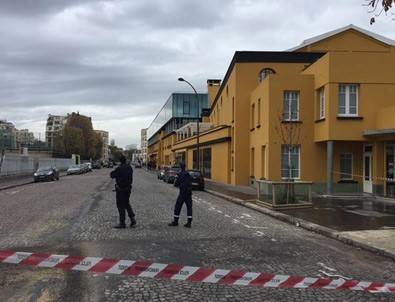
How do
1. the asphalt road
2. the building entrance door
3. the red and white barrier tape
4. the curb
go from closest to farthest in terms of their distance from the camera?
the asphalt road < the red and white barrier tape < the curb < the building entrance door

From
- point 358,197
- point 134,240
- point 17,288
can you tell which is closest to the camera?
point 17,288

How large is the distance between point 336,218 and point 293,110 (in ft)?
44.0

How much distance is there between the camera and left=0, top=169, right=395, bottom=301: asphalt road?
6.26 m

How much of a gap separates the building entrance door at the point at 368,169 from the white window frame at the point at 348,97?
2272mm

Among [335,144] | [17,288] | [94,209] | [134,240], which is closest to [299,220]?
[134,240]

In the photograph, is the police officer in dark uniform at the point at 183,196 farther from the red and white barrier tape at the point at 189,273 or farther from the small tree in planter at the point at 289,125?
the small tree in planter at the point at 289,125

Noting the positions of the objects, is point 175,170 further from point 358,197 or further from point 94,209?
point 94,209

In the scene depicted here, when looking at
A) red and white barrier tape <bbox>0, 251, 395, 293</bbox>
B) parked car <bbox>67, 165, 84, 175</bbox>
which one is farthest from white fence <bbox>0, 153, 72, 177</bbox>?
red and white barrier tape <bbox>0, 251, 395, 293</bbox>

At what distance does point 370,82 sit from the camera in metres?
24.8

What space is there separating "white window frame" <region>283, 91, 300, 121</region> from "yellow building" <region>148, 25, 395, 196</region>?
0.19ft

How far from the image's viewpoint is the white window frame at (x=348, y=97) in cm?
2467

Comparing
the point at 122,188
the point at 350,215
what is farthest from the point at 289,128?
the point at 122,188

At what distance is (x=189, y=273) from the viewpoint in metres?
7.19

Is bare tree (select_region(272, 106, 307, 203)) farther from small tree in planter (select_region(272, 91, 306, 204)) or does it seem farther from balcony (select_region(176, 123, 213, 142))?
balcony (select_region(176, 123, 213, 142))
